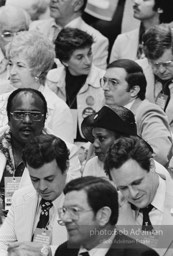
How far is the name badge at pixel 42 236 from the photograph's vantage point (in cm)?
616

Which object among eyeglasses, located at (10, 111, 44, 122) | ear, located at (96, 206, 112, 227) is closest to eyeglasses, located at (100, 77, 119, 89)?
eyeglasses, located at (10, 111, 44, 122)

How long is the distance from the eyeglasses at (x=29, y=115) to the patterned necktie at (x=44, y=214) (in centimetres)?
87

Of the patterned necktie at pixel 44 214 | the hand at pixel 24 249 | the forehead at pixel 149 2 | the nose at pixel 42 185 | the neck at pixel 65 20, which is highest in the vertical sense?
the forehead at pixel 149 2

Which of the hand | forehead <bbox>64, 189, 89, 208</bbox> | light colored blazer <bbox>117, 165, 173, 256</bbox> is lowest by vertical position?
the hand

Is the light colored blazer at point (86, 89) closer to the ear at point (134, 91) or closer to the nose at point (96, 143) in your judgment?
the ear at point (134, 91)

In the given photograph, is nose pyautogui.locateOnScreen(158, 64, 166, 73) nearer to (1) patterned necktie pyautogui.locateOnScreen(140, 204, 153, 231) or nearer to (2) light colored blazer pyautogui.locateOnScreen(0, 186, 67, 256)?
(2) light colored blazer pyautogui.locateOnScreen(0, 186, 67, 256)

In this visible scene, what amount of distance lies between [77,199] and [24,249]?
864 mm

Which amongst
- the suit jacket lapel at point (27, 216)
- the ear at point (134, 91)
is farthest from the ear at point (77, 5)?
the suit jacket lapel at point (27, 216)

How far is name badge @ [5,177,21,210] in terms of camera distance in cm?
686

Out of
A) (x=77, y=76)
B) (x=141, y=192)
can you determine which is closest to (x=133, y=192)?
(x=141, y=192)

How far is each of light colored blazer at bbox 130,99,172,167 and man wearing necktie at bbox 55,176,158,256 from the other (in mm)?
1785

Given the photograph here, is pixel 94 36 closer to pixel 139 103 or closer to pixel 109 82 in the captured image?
pixel 109 82

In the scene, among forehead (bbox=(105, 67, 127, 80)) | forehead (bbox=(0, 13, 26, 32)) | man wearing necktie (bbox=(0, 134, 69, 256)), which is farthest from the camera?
forehead (bbox=(0, 13, 26, 32))

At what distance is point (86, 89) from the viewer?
852cm
